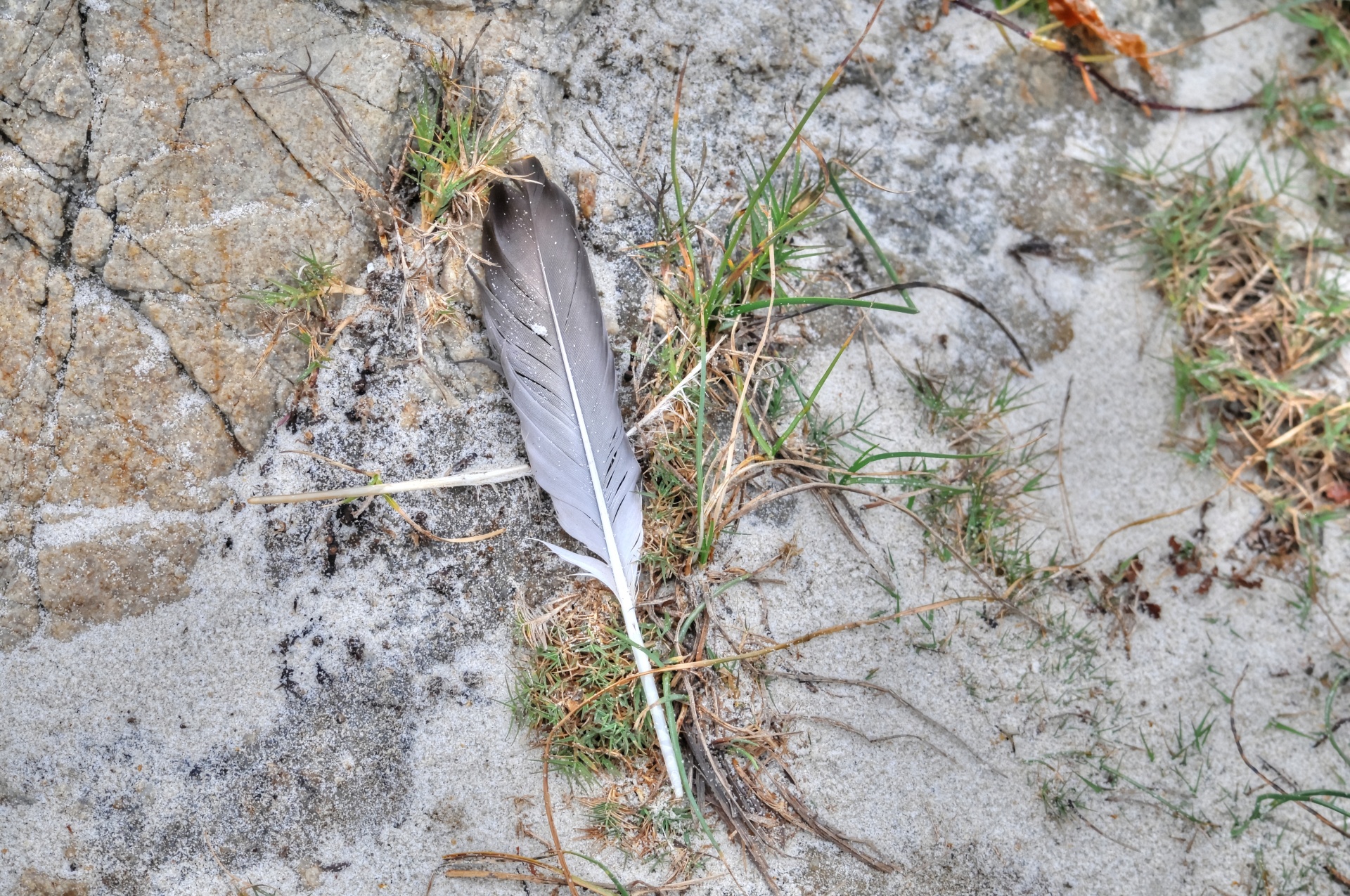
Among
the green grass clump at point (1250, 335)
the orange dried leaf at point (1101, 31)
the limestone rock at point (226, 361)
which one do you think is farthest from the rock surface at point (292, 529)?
A: the orange dried leaf at point (1101, 31)

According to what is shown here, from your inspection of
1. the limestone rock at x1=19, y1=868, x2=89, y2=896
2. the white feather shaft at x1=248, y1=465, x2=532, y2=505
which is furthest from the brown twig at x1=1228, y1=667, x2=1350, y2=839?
the limestone rock at x1=19, y1=868, x2=89, y2=896

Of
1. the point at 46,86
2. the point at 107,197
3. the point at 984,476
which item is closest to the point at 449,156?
the point at 107,197

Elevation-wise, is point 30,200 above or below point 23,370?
above

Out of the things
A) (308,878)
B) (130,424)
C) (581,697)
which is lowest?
(308,878)

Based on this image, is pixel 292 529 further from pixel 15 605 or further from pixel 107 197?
pixel 107 197

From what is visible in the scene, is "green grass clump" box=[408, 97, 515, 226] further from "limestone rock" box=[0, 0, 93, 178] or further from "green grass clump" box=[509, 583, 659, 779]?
"green grass clump" box=[509, 583, 659, 779]

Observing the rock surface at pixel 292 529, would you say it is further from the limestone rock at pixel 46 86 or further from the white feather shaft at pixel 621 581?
the white feather shaft at pixel 621 581

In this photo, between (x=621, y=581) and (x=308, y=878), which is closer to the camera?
(x=308, y=878)

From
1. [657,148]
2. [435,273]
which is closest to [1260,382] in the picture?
[657,148]
